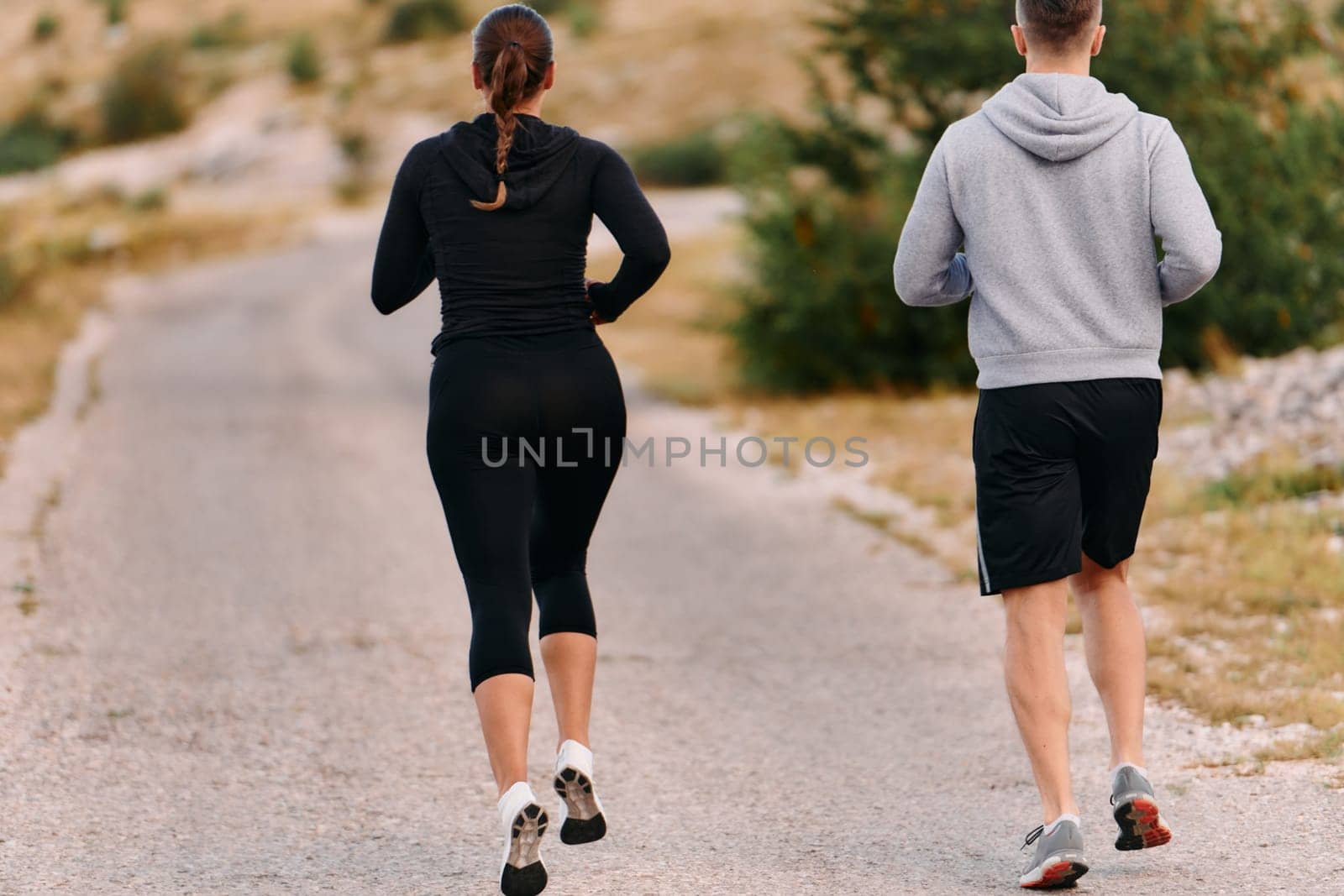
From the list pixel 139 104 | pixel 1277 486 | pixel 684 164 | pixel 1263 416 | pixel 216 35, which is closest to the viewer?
pixel 1277 486

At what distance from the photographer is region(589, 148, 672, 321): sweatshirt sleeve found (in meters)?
3.71

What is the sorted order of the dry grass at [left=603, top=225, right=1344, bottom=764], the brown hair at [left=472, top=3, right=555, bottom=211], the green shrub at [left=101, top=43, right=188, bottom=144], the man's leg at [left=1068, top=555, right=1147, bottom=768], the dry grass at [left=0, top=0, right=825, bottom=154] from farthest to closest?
the green shrub at [left=101, top=43, right=188, bottom=144] → the dry grass at [left=0, top=0, right=825, bottom=154] → the dry grass at [left=603, top=225, right=1344, bottom=764] → the man's leg at [left=1068, top=555, right=1147, bottom=768] → the brown hair at [left=472, top=3, right=555, bottom=211]

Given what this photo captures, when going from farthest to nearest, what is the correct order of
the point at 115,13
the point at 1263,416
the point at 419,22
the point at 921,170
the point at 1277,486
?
the point at 115,13
the point at 419,22
the point at 921,170
the point at 1263,416
the point at 1277,486

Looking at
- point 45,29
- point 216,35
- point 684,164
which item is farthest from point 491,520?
point 45,29

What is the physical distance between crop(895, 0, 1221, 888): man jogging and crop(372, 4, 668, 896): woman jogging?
0.78 metres

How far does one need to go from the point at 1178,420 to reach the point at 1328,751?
5990 mm

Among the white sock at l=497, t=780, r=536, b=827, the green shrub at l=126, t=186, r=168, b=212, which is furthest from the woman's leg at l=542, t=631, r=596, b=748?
the green shrub at l=126, t=186, r=168, b=212

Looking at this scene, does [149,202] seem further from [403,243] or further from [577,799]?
[577,799]

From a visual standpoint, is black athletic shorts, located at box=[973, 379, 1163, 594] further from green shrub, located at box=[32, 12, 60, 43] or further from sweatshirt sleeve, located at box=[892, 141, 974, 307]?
green shrub, located at box=[32, 12, 60, 43]

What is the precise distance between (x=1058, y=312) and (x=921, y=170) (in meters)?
9.23

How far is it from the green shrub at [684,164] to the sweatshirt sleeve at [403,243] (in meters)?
42.9

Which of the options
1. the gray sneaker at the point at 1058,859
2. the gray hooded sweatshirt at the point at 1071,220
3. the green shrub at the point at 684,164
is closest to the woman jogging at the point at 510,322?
the gray hooded sweatshirt at the point at 1071,220

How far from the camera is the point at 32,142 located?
199 ft

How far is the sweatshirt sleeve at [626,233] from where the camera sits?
3.71m
